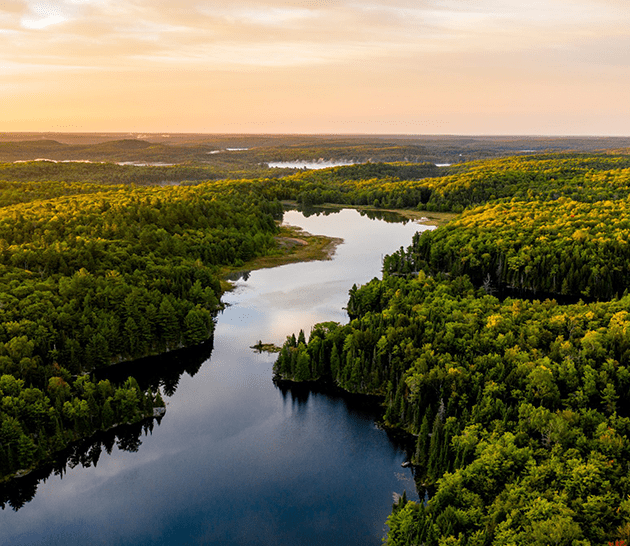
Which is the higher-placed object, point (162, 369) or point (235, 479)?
point (162, 369)

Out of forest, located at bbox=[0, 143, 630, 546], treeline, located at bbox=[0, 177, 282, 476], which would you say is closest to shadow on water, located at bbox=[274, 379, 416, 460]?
forest, located at bbox=[0, 143, 630, 546]

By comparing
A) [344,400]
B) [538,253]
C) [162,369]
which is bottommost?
[344,400]

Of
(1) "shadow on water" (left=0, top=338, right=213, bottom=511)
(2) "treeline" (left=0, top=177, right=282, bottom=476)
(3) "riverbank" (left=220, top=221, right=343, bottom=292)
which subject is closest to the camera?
(1) "shadow on water" (left=0, top=338, right=213, bottom=511)

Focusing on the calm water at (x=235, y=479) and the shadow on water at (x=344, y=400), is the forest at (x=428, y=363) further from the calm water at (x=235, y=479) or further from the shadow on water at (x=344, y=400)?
the calm water at (x=235, y=479)

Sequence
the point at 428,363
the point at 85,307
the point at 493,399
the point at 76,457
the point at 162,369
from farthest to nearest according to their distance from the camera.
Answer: the point at 85,307, the point at 162,369, the point at 428,363, the point at 76,457, the point at 493,399

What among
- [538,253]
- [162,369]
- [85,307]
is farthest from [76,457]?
[538,253]

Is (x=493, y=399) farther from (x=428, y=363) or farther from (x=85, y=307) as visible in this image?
(x=85, y=307)

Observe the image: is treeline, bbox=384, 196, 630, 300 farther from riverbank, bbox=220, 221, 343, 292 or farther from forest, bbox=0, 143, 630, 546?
riverbank, bbox=220, 221, 343, 292
